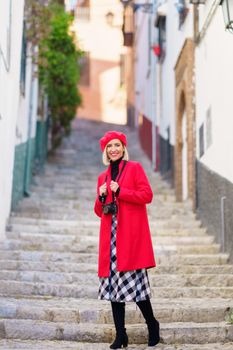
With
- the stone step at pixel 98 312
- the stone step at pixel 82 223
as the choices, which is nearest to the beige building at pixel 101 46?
the stone step at pixel 82 223

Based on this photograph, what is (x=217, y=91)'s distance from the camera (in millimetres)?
7789

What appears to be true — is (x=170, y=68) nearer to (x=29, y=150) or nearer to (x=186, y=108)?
(x=186, y=108)

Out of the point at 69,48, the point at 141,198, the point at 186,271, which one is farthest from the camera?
the point at 69,48

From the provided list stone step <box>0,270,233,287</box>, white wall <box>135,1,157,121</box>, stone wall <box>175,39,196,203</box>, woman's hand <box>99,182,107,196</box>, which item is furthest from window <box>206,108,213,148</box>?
white wall <box>135,1,157,121</box>

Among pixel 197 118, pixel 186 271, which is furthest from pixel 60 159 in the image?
pixel 186 271

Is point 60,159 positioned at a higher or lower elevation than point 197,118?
lower

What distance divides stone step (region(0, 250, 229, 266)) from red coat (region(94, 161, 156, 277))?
2.51 meters

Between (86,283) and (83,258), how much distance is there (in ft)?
2.76

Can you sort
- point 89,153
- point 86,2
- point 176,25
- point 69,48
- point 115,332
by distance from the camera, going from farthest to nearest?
point 86,2
point 89,153
point 69,48
point 176,25
point 115,332

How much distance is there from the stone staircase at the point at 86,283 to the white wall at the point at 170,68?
3161 mm

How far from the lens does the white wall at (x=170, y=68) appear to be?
11.9 m

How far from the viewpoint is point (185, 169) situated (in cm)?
1136

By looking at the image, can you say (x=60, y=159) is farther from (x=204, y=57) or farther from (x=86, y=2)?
(x=86, y=2)

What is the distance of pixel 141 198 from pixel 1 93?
385 centimetres
